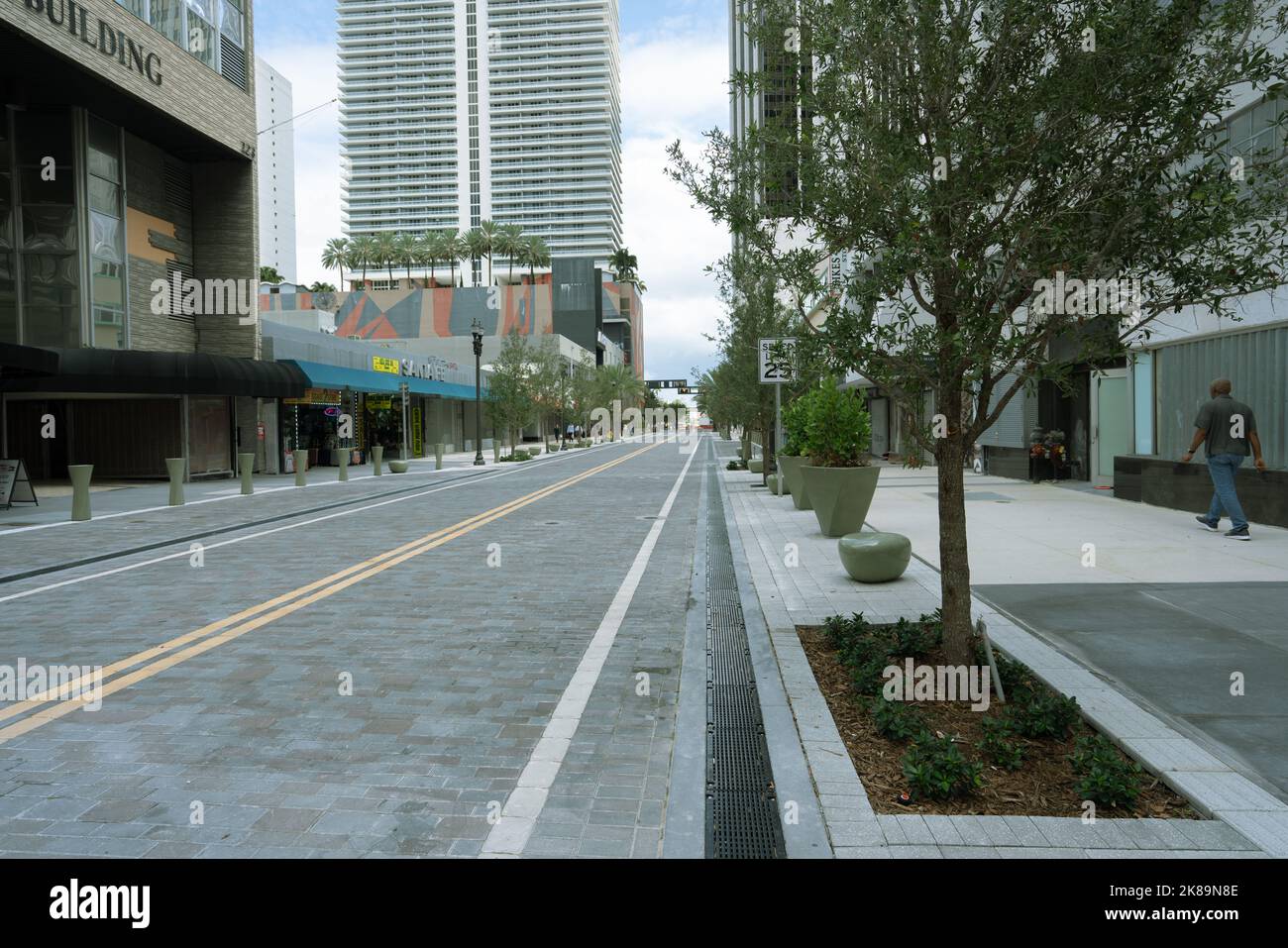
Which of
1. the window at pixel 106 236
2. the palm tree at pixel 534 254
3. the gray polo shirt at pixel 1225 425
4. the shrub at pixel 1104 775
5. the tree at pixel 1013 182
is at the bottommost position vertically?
the shrub at pixel 1104 775

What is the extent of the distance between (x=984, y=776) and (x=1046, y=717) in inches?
25.2

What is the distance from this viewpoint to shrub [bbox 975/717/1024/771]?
165 inches

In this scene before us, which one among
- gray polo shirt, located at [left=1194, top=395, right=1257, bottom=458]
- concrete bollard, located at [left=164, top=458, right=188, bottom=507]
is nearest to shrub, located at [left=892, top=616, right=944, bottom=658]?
Result: gray polo shirt, located at [left=1194, top=395, right=1257, bottom=458]

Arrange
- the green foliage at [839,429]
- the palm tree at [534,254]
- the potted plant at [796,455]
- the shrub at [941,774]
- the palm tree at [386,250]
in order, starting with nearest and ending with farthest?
the shrub at [941,774] < the green foliage at [839,429] < the potted plant at [796,455] < the palm tree at [386,250] < the palm tree at [534,254]

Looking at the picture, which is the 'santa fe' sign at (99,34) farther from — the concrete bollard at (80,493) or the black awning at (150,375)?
the concrete bollard at (80,493)

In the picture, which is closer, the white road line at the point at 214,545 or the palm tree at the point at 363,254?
the white road line at the point at 214,545

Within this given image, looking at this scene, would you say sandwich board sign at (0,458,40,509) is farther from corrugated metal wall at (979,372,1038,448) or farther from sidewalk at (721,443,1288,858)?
corrugated metal wall at (979,372,1038,448)

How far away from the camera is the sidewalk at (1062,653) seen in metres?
3.52

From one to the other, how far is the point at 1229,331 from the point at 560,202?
194 m

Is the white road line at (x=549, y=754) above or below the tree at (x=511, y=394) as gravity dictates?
below

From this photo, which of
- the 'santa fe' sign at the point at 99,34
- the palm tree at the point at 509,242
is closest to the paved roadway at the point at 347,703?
the 'santa fe' sign at the point at 99,34

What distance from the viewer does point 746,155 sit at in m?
6.60

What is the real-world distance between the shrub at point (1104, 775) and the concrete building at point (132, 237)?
2239 centimetres
